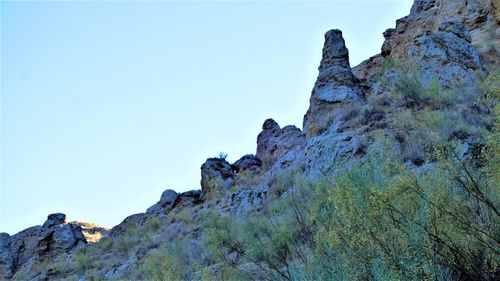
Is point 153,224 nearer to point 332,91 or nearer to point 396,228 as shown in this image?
point 332,91

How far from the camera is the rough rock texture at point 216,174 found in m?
20.4

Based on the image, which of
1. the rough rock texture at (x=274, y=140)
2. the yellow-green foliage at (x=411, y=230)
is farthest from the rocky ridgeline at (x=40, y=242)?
the yellow-green foliage at (x=411, y=230)

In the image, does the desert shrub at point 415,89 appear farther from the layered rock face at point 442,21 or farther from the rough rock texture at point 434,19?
the rough rock texture at point 434,19

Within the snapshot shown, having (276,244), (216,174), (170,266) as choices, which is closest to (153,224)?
(216,174)

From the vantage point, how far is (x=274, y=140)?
2228 centimetres

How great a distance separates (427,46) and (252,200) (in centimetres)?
666

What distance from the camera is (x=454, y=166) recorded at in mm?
5133

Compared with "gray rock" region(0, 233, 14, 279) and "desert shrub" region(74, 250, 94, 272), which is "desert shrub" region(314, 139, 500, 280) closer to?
"desert shrub" region(74, 250, 94, 272)

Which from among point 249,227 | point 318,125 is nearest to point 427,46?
point 318,125

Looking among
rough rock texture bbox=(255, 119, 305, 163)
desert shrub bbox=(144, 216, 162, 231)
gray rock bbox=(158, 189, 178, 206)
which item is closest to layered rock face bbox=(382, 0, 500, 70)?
rough rock texture bbox=(255, 119, 305, 163)

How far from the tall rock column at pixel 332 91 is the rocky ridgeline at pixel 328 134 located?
40 mm

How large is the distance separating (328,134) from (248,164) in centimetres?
770

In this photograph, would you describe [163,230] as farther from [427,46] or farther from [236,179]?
[427,46]

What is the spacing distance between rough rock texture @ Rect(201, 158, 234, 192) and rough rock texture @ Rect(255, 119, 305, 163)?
1.51 m
